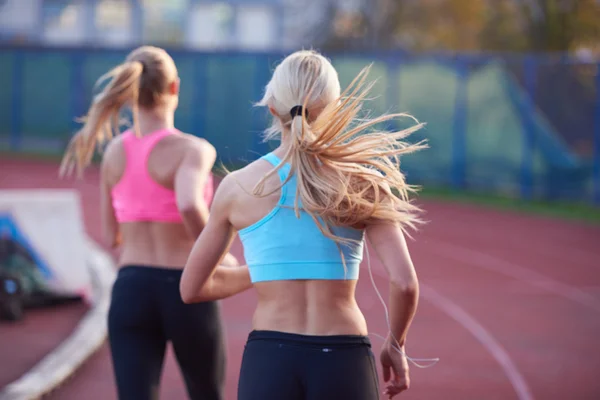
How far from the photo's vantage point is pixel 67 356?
267 inches

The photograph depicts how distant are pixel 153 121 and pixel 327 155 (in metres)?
1.52

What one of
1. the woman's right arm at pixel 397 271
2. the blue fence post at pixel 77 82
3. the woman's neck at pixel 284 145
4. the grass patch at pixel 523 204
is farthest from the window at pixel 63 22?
the woman's right arm at pixel 397 271

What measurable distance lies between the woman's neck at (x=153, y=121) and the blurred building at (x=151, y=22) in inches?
1635

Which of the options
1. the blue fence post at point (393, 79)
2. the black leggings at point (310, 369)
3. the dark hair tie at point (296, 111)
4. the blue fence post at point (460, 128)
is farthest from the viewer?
the blue fence post at point (393, 79)

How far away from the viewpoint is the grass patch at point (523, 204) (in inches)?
724

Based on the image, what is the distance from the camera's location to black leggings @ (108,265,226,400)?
12.8ft

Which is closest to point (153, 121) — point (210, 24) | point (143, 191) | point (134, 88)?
point (134, 88)

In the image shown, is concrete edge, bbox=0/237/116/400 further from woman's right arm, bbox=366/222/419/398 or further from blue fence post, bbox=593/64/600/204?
blue fence post, bbox=593/64/600/204

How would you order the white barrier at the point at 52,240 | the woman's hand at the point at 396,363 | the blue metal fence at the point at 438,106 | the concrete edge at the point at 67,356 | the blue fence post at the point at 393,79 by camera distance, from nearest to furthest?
the woman's hand at the point at 396,363 < the concrete edge at the point at 67,356 < the white barrier at the point at 52,240 < the blue metal fence at the point at 438,106 < the blue fence post at the point at 393,79

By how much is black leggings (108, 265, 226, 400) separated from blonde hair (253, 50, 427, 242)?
1.30m

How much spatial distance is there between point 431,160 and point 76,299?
1461 cm

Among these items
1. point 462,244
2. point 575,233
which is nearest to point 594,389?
point 462,244

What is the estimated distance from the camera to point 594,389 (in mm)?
6926

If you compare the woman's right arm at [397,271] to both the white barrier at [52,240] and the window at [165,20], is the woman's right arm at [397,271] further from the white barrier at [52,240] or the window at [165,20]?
the window at [165,20]
